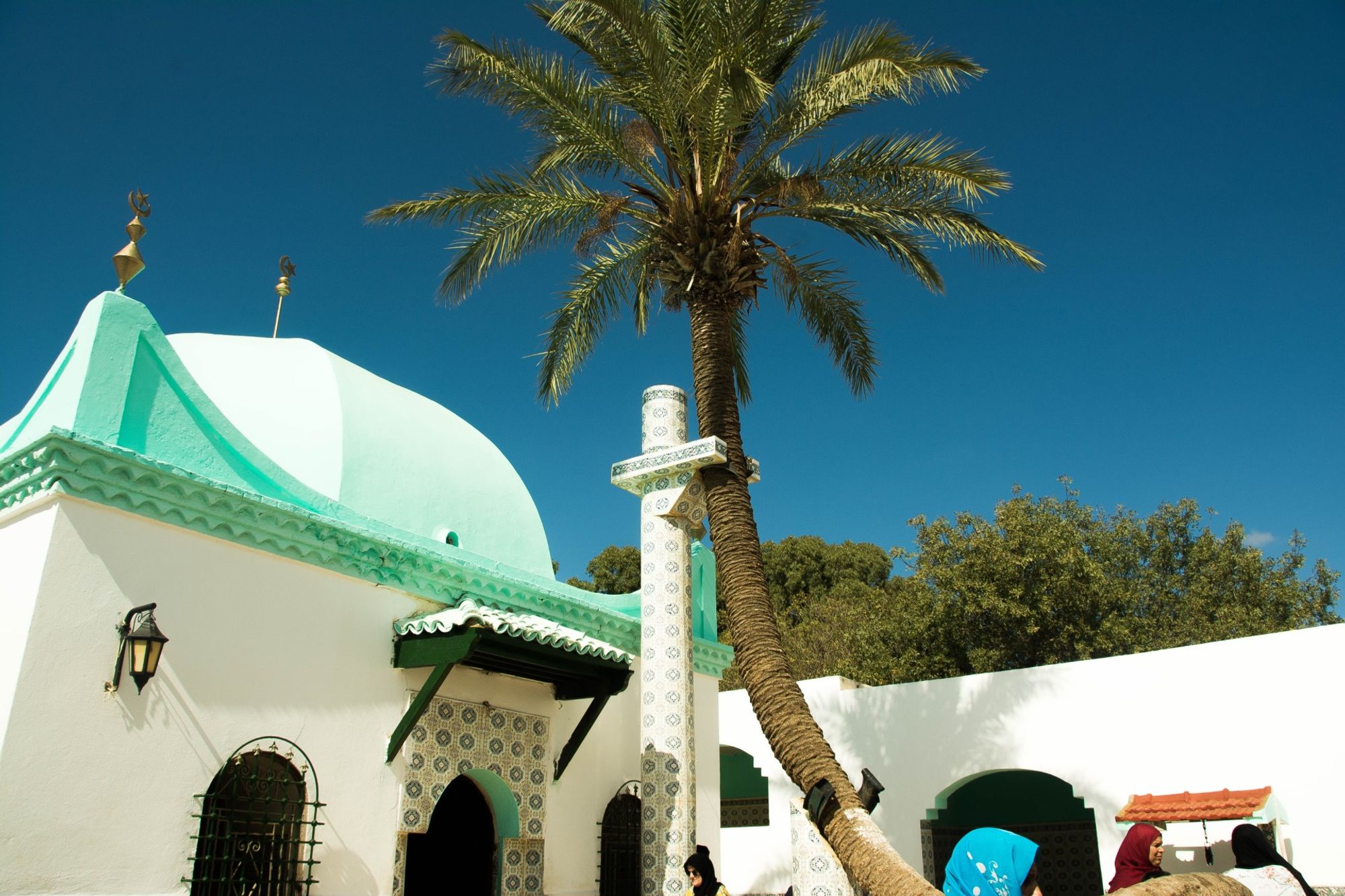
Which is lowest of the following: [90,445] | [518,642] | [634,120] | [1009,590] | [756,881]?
[756,881]

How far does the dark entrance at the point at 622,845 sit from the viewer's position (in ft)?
30.6

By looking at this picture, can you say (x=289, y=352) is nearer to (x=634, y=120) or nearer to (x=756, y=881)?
(x=634, y=120)

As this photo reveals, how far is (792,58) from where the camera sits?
30.4ft

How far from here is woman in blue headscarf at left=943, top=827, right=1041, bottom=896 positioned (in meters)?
3.57

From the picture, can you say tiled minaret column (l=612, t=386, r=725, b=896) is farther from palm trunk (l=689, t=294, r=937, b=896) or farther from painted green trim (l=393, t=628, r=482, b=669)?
painted green trim (l=393, t=628, r=482, b=669)

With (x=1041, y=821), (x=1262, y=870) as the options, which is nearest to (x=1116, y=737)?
(x=1041, y=821)

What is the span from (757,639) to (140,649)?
4.40 meters

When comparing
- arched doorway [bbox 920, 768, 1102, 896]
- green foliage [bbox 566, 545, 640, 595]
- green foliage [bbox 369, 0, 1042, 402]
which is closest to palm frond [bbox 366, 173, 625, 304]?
green foliage [bbox 369, 0, 1042, 402]

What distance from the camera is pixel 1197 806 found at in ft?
31.6

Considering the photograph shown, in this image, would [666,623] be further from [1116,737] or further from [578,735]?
[1116,737]

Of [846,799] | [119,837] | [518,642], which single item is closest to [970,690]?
[846,799]

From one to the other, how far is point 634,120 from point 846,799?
5.89m

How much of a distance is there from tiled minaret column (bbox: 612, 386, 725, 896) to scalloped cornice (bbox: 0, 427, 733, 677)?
1.17m

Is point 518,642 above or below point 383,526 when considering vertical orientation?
below
